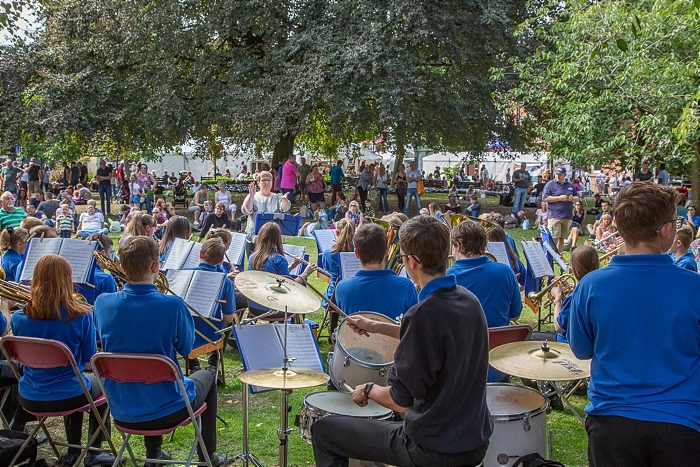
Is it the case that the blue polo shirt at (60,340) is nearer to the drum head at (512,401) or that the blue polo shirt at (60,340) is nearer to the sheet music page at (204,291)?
the sheet music page at (204,291)

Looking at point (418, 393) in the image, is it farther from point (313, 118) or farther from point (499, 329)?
point (313, 118)

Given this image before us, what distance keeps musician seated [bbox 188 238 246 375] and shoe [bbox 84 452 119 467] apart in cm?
121

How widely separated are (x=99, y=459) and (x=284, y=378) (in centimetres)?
160

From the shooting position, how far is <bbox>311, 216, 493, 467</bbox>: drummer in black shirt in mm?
3010

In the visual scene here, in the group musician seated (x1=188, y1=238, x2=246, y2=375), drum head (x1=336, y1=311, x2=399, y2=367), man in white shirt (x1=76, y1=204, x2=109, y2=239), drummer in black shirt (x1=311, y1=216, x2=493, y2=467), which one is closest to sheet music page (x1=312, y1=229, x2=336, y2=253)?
musician seated (x1=188, y1=238, x2=246, y2=375)

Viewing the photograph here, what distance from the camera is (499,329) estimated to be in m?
4.63

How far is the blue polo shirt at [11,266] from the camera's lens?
675cm

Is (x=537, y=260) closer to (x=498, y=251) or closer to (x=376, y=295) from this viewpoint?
A: (x=498, y=251)

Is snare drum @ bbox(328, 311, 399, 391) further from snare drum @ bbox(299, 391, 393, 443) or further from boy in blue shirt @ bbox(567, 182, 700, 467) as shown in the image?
boy in blue shirt @ bbox(567, 182, 700, 467)

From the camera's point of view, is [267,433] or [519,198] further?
[519,198]

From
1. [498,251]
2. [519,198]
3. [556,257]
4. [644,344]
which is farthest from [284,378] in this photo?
[519,198]

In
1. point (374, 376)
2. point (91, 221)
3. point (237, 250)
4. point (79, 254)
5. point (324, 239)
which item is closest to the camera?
point (374, 376)

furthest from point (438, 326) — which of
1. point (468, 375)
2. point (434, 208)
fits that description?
point (434, 208)

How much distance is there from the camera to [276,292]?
4332 mm
